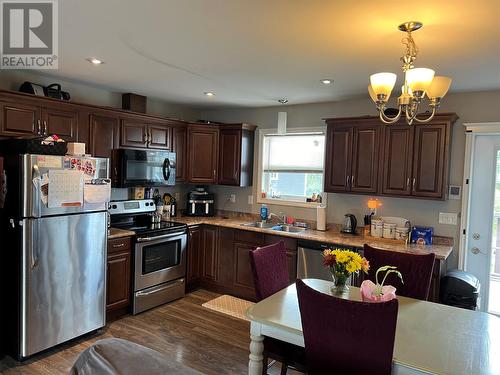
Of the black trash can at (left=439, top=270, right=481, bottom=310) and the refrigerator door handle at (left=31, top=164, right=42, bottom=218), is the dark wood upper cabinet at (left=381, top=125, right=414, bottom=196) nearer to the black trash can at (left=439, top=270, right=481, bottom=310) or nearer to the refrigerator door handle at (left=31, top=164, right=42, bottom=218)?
the black trash can at (left=439, top=270, right=481, bottom=310)

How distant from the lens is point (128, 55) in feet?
9.47

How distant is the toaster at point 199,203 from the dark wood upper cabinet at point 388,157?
1.82m

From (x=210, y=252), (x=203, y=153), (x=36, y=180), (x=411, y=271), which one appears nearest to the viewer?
(x=411, y=271)

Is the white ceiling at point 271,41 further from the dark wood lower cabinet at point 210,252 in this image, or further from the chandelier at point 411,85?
the dark wood lower cabinet at point 210,252

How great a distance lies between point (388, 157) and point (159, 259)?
275 cm

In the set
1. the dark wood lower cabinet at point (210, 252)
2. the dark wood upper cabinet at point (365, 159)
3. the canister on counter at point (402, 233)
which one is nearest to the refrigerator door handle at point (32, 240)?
the dark wood lower cabinet at point (210, 252)

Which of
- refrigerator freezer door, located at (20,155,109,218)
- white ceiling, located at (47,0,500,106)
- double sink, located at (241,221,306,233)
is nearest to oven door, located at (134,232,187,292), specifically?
double sink, located at (241,221,306,233)

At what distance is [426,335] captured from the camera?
1.83 meters

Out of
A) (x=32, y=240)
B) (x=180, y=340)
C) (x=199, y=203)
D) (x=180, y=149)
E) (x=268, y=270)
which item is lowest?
(x=180, y=340)

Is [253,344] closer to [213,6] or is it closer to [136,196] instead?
[213,6]

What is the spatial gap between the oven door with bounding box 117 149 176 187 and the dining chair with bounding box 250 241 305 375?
2203mm

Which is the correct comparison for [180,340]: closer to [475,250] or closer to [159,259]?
[159,259]

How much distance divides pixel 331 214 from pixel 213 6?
10.0 ft

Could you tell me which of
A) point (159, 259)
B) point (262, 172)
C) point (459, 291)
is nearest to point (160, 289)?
point (159, 259)
